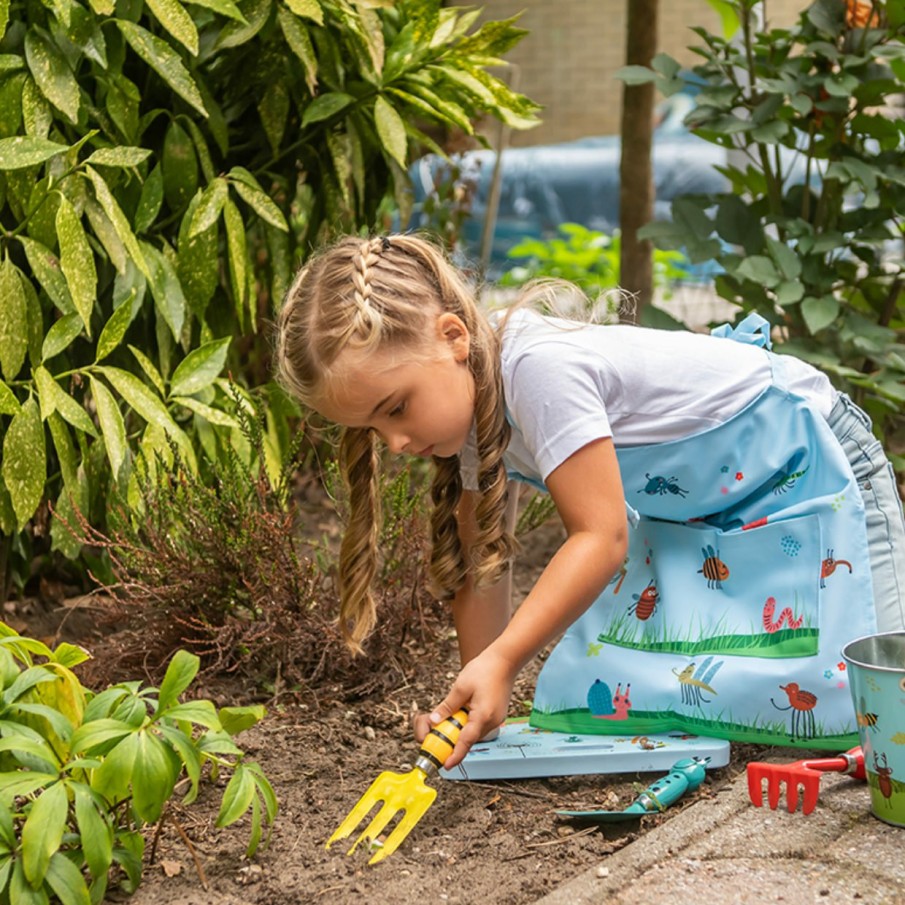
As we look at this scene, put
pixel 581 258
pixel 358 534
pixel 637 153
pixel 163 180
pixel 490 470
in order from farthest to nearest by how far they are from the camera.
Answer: pixel 581 258
pixel 637 153
pixel 163 180
pixel 358 534
pixel 490 470

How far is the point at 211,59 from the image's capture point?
252cm

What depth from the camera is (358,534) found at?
6.31 ft

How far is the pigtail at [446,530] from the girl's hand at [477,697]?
366 mm

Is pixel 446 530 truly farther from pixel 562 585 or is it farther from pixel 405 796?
pixel 405 796

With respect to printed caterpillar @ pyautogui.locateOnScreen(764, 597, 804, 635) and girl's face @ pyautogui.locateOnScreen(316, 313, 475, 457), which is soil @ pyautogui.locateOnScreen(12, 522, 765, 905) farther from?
girl's face @ pyautogui.locateOnScreen(316, 313, 475, 457)

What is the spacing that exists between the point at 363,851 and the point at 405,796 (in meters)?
0.10

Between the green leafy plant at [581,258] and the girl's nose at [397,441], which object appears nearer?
the girl's nose at [397,441]

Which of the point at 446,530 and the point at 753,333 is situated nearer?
the point at 446,530

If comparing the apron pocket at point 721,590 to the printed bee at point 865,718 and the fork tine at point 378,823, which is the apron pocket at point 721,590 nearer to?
the printed bee at point 865,718

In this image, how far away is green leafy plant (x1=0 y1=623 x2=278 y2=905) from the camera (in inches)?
50.3

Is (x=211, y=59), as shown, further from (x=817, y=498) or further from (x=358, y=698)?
(x=817, y=498)

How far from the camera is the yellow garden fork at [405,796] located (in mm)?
Answer: 1531

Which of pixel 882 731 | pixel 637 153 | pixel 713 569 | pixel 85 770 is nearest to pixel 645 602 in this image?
pixel 713 569

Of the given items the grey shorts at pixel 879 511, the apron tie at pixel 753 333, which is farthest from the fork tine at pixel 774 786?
the apron tie at pixel 753 333
